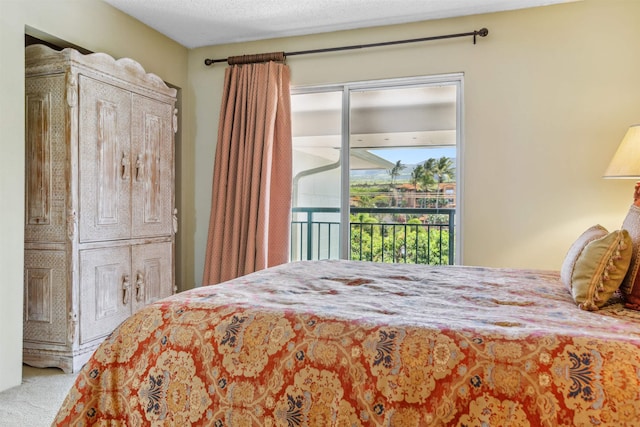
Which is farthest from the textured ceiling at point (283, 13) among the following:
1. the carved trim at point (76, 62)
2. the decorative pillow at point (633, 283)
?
the decorative pillow at point (633, 283)

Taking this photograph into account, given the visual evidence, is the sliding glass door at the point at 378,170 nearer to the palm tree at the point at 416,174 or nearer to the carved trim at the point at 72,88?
the palm tree at the point at 416,174

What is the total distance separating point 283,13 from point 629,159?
251 centimetres

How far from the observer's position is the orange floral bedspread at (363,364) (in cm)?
105

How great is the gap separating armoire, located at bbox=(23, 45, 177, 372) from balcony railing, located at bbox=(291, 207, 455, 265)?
4.64 ft

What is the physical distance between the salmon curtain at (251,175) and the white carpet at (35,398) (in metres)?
1.46

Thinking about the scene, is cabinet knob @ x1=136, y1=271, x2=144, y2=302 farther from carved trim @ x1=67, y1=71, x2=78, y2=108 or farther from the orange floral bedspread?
the orange floral bedspread

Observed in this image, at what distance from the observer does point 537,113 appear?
3297 millimetres

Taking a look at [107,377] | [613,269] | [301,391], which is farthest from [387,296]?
[107,377]

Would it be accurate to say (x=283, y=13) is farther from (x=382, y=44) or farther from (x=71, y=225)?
(x=71, y=225)

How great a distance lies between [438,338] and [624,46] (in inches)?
118

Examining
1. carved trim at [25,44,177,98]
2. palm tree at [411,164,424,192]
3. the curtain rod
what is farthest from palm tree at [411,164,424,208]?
carved trim at [25,44,177,98]

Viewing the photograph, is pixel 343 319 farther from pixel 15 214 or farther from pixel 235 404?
pixel 15 214

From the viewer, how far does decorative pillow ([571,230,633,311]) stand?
145 cm

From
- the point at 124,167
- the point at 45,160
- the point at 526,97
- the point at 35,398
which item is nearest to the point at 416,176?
the point at 526,97
